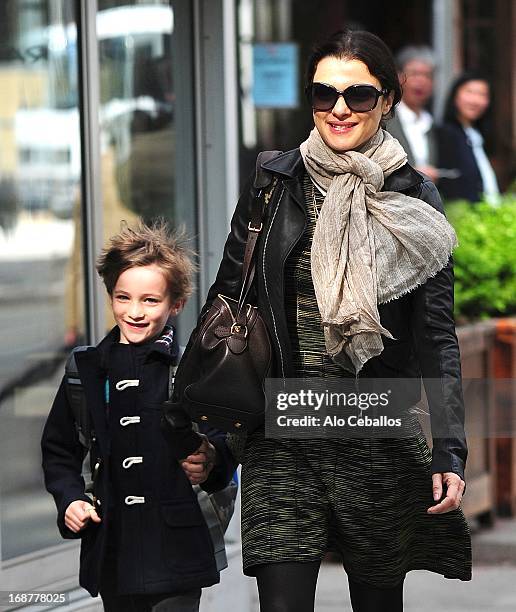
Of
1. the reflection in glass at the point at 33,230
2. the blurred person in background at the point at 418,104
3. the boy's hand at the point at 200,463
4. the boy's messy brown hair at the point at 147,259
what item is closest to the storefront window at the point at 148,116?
the reflection in glass at the point at 33,230

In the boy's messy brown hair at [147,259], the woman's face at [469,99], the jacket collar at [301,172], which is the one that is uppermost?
the woman's face at [469,99]

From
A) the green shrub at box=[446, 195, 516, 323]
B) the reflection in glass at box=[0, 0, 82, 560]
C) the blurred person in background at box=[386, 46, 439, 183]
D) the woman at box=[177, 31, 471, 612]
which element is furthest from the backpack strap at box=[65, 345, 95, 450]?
the blurred person in background at box=[386, 46, 439, 183]

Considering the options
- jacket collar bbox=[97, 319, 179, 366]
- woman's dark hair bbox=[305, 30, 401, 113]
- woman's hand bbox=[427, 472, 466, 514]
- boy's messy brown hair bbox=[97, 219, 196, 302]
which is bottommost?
woman's hand bbox=[427, 472, 466, 514]

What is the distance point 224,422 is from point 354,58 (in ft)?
3.17

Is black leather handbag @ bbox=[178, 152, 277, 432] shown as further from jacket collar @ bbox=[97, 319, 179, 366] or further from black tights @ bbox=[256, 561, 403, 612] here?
black tights @ bbox=[256, 561, 403, 612]

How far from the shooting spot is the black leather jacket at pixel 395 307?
369 centimetres

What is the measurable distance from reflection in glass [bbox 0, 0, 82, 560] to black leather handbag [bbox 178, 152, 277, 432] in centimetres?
154

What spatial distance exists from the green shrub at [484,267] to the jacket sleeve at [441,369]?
3.53 meters

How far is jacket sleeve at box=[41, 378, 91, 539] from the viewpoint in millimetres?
3863

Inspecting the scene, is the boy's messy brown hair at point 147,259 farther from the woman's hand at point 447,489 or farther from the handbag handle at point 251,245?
the woman's hand at point 447,489

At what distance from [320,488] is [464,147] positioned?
5.81m

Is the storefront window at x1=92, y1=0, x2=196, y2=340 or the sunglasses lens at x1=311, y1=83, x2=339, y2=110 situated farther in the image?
the storefront window at x1=92, y1=0, x2=196, y2=340

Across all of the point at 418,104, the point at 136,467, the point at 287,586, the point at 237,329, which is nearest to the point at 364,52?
the point at 237,329

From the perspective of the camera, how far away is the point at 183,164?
18.5ft
